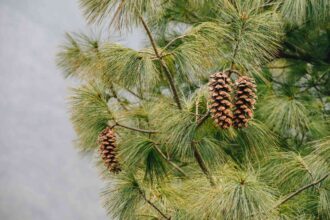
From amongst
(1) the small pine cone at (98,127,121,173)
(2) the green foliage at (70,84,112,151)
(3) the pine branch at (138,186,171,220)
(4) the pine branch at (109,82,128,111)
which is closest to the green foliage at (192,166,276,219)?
(3) the pine branch at (138,186,171,220)

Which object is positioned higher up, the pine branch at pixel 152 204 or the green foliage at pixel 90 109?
the green foliage at pixel 90 109

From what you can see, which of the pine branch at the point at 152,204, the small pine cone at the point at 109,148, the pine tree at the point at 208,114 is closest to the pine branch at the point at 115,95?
the pine tree at the point at 208,114

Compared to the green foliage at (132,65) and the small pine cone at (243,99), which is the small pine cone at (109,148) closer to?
the green foliage at (132,65)

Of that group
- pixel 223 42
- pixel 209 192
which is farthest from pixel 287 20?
pixel 209 192

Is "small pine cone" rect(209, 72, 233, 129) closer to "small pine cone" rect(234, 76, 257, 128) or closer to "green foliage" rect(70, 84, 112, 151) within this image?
"small pine cone" rect(234, 76, 257, 128)

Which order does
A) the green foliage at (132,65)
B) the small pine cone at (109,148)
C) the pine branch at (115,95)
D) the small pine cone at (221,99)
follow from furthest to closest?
the pine branch at (115,95), the small pine cone at (109,148), the green foliage at (132,65), the small pine cone at (221,99)

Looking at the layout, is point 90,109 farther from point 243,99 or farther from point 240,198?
point 240,198
